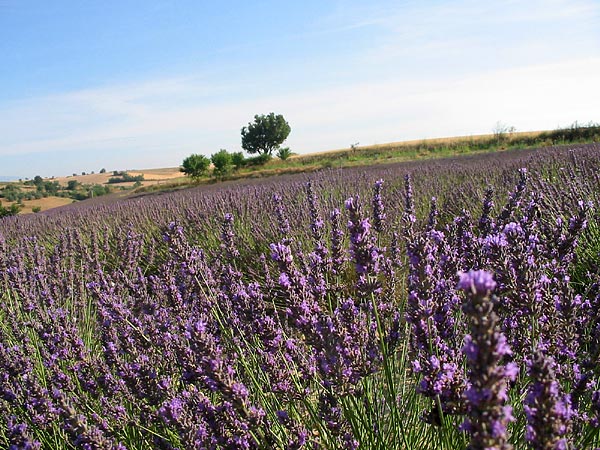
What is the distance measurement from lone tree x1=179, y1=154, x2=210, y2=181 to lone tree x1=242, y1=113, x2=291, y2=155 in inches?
738

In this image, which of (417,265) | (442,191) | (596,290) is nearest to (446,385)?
(417,265)

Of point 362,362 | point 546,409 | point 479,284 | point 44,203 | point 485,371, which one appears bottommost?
point 362,362

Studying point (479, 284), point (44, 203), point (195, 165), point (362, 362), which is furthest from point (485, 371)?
point (195, 165)

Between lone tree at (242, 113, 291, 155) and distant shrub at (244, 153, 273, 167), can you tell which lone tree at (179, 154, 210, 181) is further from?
lone tree at (242, 113, 291, 155)

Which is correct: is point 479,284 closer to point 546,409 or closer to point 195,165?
point 546,409

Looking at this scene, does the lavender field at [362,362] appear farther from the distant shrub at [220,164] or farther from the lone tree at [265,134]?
the lone tree at [265,134]

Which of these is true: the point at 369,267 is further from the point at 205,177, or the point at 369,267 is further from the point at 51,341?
the point at 205,177

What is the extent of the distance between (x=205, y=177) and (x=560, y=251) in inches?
1547

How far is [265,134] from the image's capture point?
196 feet

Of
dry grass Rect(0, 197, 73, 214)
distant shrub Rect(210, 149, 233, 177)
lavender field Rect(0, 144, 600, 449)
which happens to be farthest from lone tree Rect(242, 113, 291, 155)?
lavender field Rect(0, 144, 600, 449)

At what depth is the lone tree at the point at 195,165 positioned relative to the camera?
39.1 m

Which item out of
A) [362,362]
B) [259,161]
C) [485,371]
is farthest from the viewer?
[259,161]

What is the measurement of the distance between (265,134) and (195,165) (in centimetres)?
2179

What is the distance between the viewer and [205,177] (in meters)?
39.6
